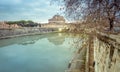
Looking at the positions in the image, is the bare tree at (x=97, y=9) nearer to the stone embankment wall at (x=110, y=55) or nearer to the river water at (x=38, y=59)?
the stone embankment wall at (x=110, y=55)

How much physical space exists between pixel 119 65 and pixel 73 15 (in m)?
2.57

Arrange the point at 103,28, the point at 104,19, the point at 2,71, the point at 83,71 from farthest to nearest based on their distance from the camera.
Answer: the point at 2,71, the point at 83,71, the point at 103,28, the point at 104,19

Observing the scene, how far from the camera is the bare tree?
9.59ft

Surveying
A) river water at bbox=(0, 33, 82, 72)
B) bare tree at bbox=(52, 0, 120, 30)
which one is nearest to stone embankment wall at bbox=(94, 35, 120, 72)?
bare tree at bbox=(52, 0, 120, 30)

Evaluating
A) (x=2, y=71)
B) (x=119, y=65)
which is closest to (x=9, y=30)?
(x=2, y=71)

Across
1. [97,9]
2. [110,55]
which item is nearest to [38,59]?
[97,9]

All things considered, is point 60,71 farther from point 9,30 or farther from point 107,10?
point 9,30

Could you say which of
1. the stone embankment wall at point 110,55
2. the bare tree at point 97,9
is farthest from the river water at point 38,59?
the stone embankment wall at point 110,55

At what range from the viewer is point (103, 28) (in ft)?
11.3

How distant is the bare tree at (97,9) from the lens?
2.92 m

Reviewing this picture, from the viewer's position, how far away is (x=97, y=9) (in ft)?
9.91

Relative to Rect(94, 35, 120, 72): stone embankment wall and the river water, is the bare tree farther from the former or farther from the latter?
the river water

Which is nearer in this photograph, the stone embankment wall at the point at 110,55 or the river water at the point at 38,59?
the stone embankment wall at the point at 110,55

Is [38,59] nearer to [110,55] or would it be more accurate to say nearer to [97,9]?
[97,9]
